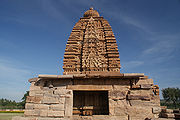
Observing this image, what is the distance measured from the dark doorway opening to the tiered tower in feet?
4.08

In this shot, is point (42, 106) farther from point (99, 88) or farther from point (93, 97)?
point (93, 97)

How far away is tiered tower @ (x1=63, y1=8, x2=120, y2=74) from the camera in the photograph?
742cm

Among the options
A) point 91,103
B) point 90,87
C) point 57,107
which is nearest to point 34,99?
point 57,107

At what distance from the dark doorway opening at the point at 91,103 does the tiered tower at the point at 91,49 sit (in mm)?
1243

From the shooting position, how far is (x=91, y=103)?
664cm

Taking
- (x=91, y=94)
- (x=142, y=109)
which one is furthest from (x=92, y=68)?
(x=142, y=109)

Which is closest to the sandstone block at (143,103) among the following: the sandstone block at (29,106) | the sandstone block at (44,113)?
the sandstone block at (44,113)

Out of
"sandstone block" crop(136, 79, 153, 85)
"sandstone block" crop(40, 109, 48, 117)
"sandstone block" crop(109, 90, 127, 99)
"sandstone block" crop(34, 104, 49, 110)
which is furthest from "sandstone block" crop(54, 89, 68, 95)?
"sandstone block" crop(136, 79, 153, 85)

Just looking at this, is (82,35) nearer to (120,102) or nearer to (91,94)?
(91,94)

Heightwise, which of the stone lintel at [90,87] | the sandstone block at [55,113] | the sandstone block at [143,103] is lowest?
the sandstone block at [55,113]

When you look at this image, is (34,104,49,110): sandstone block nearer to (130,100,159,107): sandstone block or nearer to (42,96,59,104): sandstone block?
(42,96,59,104): sandstone block

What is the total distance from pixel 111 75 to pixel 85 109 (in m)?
2.54

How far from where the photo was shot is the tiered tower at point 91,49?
7.42 meters

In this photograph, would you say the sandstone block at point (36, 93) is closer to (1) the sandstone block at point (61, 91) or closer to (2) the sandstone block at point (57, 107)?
(1) the sandstone block at point (61, 91)
